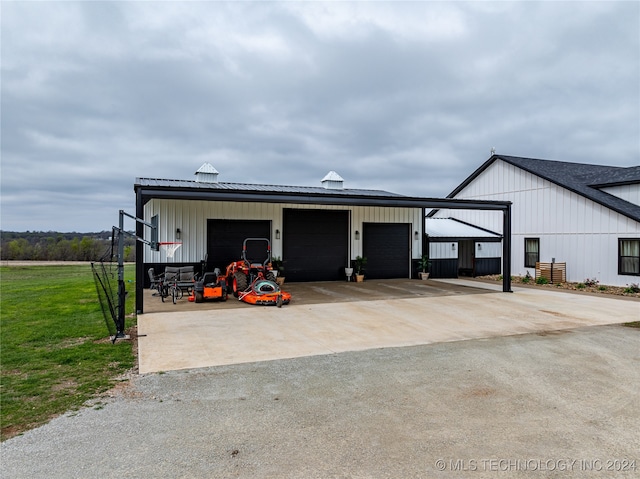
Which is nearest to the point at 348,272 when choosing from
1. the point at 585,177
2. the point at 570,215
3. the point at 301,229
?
the point at 301,229

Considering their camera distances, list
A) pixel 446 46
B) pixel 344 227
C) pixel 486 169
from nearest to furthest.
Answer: pixel 446 46 → pixel 344 227 → pixel 486 169

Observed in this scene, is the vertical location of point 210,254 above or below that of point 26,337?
above

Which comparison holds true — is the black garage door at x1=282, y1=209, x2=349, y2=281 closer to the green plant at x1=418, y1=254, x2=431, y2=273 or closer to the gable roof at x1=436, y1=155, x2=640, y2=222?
the green plant at x1=418, y1=254, x2=431, y2=273

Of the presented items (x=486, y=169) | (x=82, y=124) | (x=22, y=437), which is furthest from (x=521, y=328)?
(x=82, y=124)

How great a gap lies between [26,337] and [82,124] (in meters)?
15.4

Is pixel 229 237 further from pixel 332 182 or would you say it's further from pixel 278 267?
pixel 332 182

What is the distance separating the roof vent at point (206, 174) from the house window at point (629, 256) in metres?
15.8

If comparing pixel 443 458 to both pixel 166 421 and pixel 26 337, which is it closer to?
pixel 166 421

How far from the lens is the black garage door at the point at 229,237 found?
1470 centimetres

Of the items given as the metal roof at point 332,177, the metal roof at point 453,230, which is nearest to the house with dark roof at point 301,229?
the metal roof at point 453,230

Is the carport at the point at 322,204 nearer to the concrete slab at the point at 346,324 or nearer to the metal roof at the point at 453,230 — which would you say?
the metal roof at the point at 453,230

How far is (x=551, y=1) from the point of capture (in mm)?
10992

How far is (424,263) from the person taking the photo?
17.5 m

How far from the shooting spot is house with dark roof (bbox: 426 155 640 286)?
579 inches
